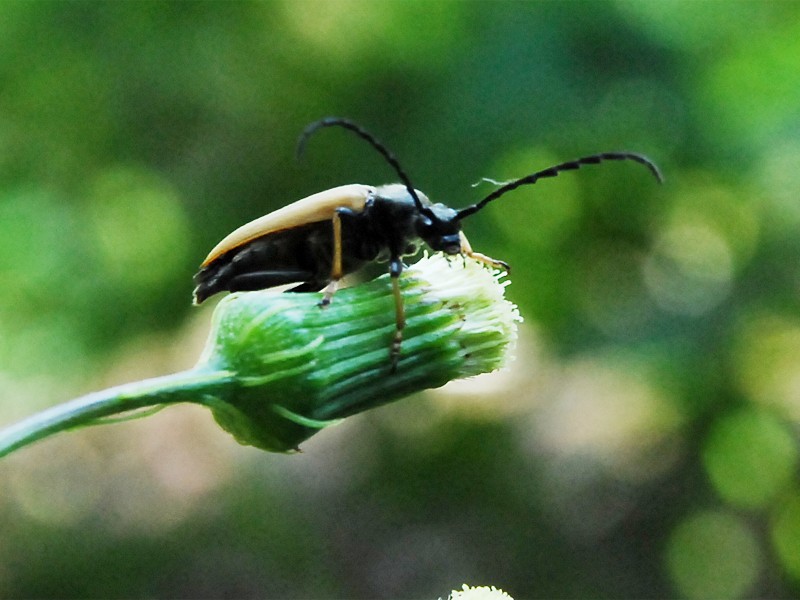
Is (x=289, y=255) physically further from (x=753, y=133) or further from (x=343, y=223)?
(x=753, y=133)

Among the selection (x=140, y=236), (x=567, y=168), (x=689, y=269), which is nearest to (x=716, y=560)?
(x=689, y=269)

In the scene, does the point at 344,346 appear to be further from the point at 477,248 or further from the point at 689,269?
the point at 689,269

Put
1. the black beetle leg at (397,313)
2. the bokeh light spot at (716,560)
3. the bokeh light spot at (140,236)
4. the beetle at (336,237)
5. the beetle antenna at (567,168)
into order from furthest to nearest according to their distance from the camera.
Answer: the bokeh light spot at (716,560) → the bokeh light spot at (140,236) → the beetle at (336,237) → the beetle antenna at (567,168) → the black beetle leg at (397,313)

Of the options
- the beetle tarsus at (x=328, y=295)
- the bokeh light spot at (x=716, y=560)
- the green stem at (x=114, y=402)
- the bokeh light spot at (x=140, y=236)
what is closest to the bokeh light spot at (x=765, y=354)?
the bokeh light spot at (x=716, y=560)

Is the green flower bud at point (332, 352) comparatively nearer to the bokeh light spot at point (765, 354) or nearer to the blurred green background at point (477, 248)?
the blurred green background at point (477, 248)

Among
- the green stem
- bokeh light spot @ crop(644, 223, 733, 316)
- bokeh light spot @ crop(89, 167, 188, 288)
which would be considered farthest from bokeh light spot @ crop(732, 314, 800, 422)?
the green stem

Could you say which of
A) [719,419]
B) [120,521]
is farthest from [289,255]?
[120,521]

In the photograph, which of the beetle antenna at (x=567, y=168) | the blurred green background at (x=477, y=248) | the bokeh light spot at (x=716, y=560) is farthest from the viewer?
the bokeh light spot at (x=716, y=560)

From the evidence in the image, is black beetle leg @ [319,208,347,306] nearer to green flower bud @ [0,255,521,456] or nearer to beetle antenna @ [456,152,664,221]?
green flower bud @ [0,255,521,456]
